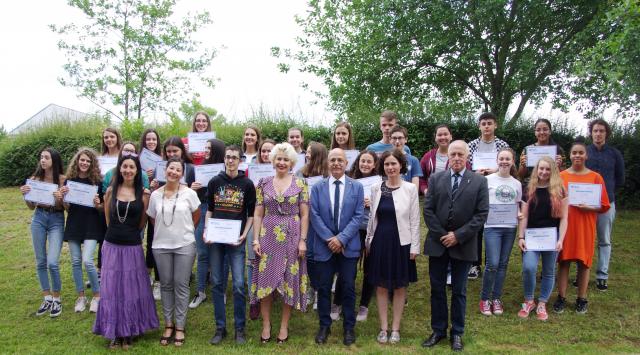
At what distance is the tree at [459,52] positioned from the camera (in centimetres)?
1173

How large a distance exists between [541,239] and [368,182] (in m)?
2.20

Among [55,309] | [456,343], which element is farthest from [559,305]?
[55,309]

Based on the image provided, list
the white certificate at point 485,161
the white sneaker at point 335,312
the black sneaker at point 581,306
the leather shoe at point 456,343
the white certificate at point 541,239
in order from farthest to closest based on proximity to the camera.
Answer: the white certificate at point 485,161 < the black sneaker at point 581,306 < the white sneaker at point 335,312 < the white certificate at point 541,239 < the leather shoe at point 456,343

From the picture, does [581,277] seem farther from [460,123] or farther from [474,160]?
[460,123]

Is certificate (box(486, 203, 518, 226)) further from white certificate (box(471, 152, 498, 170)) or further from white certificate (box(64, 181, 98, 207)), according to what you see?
white certificate (box(64, 181, 98, 207))

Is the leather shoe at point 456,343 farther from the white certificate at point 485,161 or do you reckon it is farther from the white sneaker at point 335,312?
the white certificate at point 485,161

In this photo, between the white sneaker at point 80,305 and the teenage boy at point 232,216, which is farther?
the white sneaker at point 80,305

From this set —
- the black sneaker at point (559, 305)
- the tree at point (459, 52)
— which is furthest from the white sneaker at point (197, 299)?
the tree at point (459, 52)

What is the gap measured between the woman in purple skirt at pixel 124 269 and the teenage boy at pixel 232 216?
763 millimetres

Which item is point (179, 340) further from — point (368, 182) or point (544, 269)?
point (544, 269)

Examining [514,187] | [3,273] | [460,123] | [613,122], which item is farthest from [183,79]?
[514,187]

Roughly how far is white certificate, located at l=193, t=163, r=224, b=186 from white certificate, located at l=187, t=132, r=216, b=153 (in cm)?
97

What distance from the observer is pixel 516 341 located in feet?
16.5

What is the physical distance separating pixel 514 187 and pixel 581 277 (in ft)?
5.00
